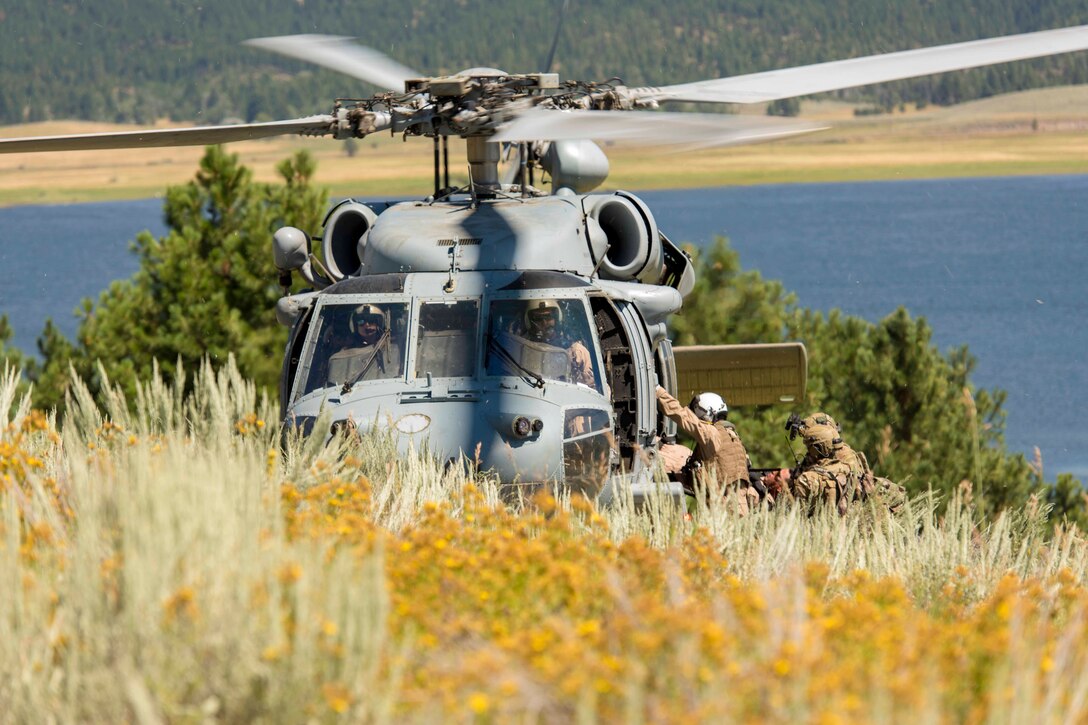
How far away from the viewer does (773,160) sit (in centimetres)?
13300

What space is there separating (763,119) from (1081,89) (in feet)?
353

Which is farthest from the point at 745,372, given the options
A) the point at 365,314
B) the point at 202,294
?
the point at 202,294

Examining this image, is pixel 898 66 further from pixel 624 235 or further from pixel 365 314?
pixel 365 314

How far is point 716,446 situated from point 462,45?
135 meters

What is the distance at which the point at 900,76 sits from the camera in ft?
29.8

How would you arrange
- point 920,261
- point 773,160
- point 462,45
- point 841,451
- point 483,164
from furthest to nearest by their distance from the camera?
point 462,45 → point 773,160 → point 920,261 → point 483,164 → point 841,451

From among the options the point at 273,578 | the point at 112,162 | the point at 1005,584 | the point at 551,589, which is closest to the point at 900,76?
the point at 1005,584

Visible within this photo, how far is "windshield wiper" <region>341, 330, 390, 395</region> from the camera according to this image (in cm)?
885

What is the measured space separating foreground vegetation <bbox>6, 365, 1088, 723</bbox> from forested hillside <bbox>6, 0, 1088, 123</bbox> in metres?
122

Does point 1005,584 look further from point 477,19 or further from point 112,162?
point 477,19

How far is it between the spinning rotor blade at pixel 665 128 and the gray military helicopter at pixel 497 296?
1.42ft

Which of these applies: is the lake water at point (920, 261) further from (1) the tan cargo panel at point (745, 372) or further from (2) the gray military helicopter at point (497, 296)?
(2) the gray military helicopter at point (497, 296)

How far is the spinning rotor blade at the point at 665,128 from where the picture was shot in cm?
626

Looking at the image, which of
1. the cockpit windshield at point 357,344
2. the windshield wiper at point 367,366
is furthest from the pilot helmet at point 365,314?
the windshield wiper at point 367,366
